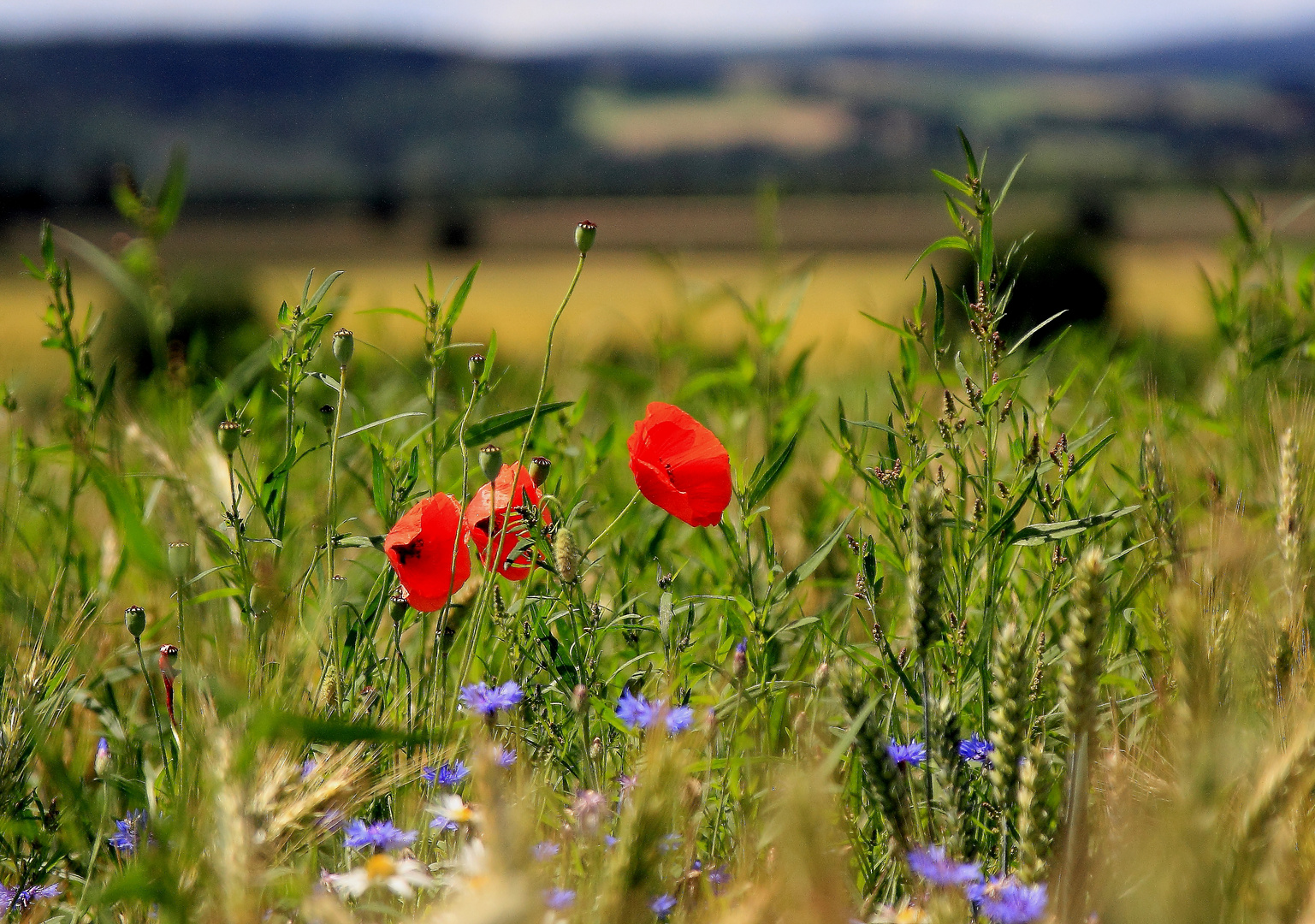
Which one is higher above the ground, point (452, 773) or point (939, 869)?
point (939, 869)

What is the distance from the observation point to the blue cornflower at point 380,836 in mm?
865

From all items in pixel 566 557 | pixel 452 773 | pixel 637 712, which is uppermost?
pixel 566 557

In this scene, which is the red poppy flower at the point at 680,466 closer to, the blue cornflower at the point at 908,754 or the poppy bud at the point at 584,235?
the poppy bud at the point at 584,235

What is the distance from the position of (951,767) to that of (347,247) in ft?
107

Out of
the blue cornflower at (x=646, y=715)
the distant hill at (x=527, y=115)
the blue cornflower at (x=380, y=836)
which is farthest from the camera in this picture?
the distant hill at (x=527, y=115)

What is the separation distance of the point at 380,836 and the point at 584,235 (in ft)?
2.04

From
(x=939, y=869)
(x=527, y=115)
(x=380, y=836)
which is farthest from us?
(x=527, y=115)

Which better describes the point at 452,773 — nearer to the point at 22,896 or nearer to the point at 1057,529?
the point at 22,896

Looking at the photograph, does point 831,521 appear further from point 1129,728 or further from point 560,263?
point 560,263

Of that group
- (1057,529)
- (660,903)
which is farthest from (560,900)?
(1057,529)

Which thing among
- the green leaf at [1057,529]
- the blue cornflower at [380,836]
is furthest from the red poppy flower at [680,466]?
the blue cornflower at [380,836]

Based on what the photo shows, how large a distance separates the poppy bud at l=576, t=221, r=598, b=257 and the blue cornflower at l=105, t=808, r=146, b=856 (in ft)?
2.30

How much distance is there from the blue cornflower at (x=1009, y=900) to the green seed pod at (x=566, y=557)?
1.55ft

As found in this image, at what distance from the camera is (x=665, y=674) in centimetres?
119
